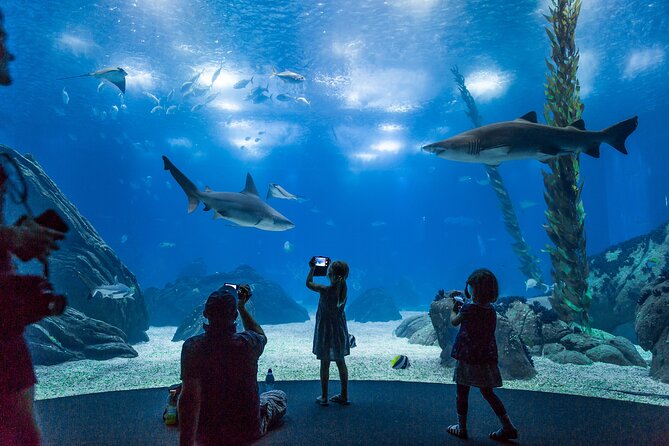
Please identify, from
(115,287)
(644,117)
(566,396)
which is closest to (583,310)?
(566,396)

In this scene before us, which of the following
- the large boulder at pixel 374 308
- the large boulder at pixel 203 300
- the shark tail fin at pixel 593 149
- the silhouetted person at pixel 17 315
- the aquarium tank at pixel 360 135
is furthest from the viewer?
the large boulder at pixel 374 308

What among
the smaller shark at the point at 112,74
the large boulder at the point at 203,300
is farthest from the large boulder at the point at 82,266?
the large boulder at the point at 203,300

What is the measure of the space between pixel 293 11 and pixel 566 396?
591 inches

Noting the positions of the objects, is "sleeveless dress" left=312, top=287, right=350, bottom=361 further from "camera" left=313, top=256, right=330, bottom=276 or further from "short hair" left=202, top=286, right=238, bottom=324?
"short hair" left=202, top=286, right=238, bottom=324

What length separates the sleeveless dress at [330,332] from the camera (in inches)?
175

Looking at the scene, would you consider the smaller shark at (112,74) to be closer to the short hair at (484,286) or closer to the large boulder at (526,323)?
the short hair at (484,286)

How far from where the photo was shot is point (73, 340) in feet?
25.7

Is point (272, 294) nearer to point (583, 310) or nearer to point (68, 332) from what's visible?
point (68, 332)

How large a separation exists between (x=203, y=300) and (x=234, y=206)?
1200 centimetres

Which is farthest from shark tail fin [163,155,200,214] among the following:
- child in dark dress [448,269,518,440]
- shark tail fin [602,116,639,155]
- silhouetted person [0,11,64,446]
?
shark tail fin [602,116,639,155]

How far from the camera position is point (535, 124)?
4.66m

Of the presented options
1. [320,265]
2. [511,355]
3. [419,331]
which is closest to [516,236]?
[419,331]

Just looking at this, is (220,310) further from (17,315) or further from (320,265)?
(320,265)

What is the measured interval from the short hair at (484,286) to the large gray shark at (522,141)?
5.68 ft
